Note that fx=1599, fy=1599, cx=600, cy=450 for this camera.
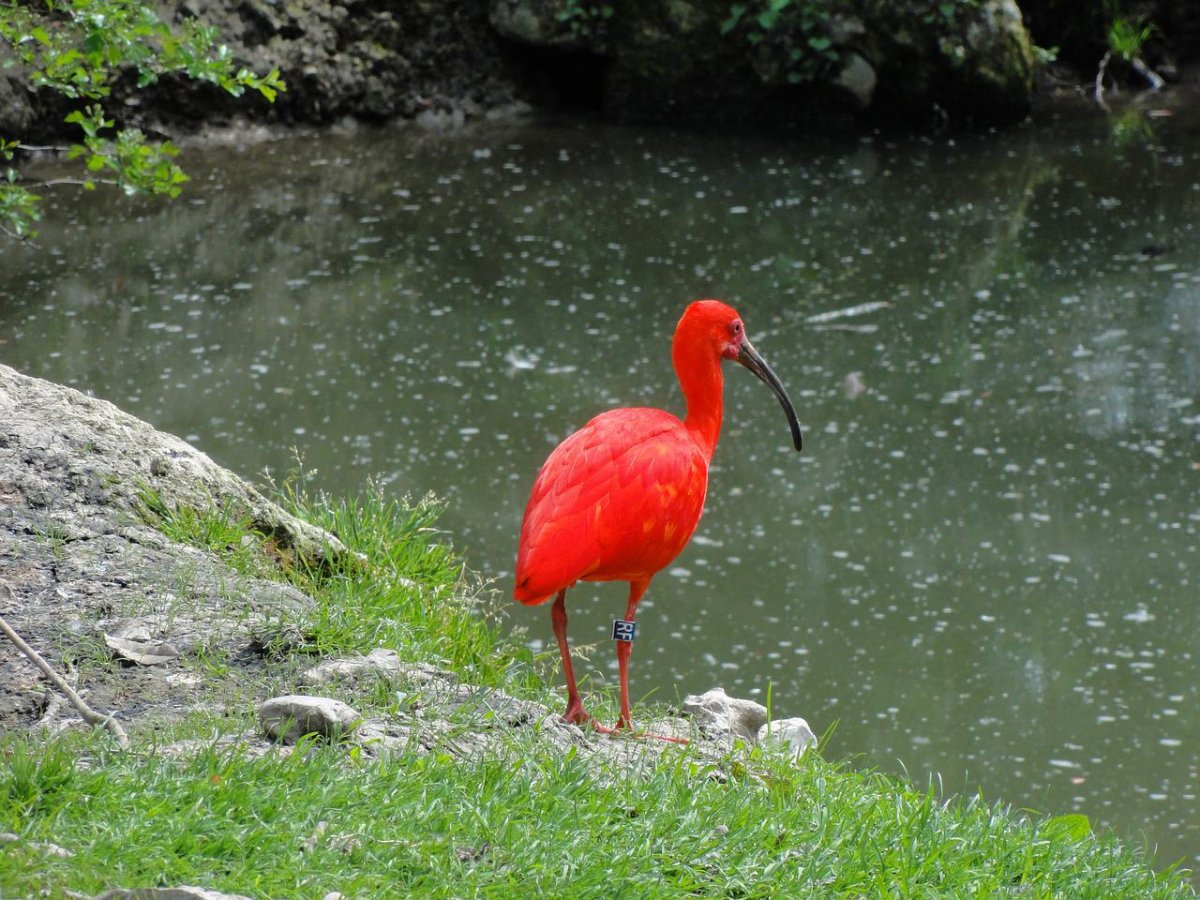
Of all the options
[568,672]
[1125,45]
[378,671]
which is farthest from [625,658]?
[1125,45]

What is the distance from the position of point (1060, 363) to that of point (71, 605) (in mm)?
5730

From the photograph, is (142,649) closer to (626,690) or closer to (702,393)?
(626,690)

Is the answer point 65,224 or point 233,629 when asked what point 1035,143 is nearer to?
point 65,224

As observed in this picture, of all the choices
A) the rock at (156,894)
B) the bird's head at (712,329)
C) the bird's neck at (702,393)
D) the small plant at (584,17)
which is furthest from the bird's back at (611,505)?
the small plant at (584,17)

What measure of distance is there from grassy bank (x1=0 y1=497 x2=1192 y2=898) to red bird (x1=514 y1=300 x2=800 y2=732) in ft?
1.18

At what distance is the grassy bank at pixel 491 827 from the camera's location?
2.52m

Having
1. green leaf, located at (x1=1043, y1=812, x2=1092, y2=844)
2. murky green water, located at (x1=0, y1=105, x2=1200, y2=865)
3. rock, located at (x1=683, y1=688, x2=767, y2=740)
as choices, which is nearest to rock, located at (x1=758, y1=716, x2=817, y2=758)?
rock, located at (x1=683, y1=688, x2=767, y2=740)

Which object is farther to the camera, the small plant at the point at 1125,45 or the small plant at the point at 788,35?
the small plant at the point at 1125,45

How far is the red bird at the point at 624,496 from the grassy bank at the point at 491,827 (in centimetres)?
36

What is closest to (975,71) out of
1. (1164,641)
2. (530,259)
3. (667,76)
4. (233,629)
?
(667,76)

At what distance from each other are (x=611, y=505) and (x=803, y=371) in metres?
4.60

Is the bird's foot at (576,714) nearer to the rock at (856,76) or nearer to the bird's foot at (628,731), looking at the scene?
the bird's foot at (628,731)

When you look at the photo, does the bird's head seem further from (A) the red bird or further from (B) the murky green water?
(B) the murky green water

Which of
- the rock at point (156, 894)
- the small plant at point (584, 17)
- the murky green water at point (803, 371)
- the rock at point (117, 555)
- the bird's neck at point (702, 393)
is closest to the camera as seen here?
the rock at point (156, 894)
